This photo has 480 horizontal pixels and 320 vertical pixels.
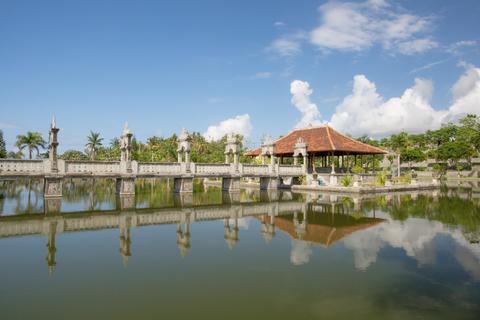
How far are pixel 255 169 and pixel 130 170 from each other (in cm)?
1119

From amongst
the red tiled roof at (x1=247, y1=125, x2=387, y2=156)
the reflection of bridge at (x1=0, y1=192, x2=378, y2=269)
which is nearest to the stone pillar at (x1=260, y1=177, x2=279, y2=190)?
the red tiled roof at (x1=247, y1=125, x2=387, y2=156)

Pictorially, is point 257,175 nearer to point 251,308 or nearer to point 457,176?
point 251,308

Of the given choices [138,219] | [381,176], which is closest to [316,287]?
[138,219]

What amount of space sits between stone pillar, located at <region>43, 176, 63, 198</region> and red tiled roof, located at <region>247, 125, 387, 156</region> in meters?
20.5

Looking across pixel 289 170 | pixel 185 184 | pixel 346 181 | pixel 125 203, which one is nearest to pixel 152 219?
pixel 125 203

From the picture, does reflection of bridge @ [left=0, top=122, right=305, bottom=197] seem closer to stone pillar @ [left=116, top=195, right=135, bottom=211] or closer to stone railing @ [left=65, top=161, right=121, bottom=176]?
stone railing @ [left=65, top=161, right=121, bottom=176]

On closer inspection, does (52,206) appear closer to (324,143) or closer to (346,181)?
(346,181)

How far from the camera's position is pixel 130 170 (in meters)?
24.1

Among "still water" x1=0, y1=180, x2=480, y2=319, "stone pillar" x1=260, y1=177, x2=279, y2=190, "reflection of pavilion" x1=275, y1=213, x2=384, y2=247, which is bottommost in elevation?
"still water" x1=0, y1=180, x2=480, y2=319

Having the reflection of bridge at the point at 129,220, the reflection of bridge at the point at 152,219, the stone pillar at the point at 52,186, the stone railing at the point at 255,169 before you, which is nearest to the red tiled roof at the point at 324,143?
the stone railing at the point at 255,169

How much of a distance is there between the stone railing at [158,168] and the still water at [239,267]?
8.77 m

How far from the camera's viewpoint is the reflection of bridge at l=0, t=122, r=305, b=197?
2100 cm

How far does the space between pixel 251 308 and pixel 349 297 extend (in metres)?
1.88

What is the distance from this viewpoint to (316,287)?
7090mm
